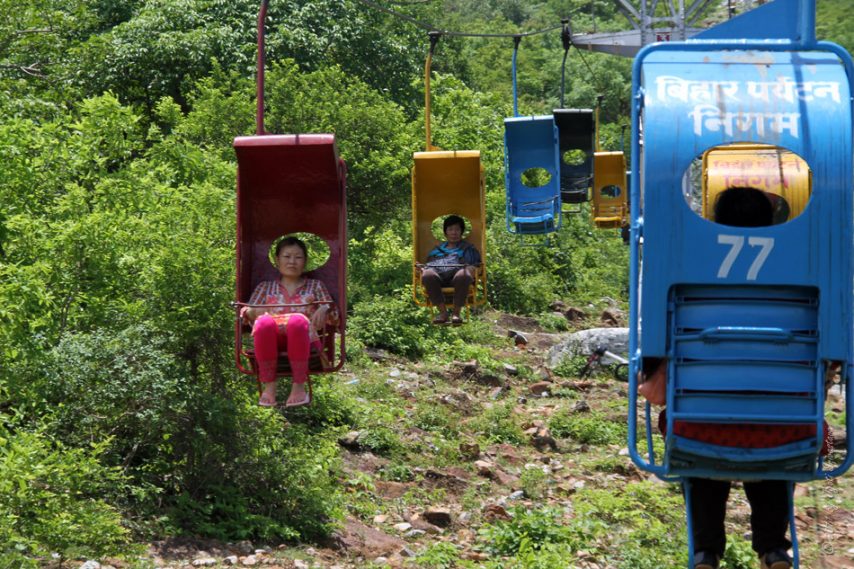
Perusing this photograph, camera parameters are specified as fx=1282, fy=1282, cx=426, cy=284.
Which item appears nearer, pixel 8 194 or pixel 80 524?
pixel 80 524

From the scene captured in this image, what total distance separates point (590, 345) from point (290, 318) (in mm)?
13948

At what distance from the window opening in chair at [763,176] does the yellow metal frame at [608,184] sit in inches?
608

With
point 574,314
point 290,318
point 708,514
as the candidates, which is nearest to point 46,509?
point 290,318

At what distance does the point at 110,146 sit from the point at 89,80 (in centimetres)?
1269

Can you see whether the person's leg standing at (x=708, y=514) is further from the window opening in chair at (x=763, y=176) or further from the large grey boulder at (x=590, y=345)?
the large grey boulder at (x=590, y=345)

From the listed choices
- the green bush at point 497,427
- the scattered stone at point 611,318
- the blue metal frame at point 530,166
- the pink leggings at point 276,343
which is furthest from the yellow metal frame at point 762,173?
the scattered stone at point 611,318

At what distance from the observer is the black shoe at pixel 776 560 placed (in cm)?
642

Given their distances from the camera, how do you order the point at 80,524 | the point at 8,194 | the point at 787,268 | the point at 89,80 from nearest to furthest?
the point at 787,268
the point at 80,524
the point at 8,194
the point at 89,80

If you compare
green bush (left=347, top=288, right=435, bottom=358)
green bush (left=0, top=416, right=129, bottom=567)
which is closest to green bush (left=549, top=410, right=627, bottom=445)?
green bush (left=347, top=288, right=435, bottom=358)

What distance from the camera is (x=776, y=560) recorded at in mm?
6438

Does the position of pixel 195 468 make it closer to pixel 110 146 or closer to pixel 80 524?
pixel 80 524

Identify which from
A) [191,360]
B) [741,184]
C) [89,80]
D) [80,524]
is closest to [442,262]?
[191,360]

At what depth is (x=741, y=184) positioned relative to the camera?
6418mm

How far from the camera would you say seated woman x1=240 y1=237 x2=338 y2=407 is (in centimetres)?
849
